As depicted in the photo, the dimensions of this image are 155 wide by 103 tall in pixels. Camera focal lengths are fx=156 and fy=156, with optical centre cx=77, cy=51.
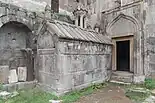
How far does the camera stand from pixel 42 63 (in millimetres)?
6105

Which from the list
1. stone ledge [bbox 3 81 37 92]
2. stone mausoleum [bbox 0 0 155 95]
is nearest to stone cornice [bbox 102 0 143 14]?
stone mausoleum [bbox 0 0 155 95]

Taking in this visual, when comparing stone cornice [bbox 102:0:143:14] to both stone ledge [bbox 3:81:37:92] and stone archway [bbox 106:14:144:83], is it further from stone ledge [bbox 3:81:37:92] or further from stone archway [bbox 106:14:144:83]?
stone ledge [bbox 3:81:37:92]

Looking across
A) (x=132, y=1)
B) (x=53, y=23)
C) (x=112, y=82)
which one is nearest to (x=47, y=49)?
(x=53, y=23)

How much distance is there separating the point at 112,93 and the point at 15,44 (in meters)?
5.43

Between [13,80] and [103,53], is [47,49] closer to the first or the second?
[13,80]

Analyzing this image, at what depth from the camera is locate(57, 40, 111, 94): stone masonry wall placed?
17.4 ft

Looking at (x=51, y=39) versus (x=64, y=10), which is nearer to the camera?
(x=51, y=39)

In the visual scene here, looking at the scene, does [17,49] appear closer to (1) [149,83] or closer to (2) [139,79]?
(2) [139,79]

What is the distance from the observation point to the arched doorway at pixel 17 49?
24.4 ft

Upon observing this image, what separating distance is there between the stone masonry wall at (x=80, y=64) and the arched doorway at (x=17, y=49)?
2585mm

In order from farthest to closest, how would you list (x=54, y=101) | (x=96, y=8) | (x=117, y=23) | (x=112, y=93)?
(x=96, y=8), (x=117, y=23), (x=112, y=93), (x=54, y=101)

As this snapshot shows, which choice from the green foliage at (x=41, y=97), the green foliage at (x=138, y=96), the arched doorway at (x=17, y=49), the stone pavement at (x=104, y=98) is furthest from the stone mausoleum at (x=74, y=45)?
the green foliage at (x=138, y=96)

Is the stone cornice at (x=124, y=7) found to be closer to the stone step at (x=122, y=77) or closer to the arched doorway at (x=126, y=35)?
the arched doorway at (x=126, y=35)

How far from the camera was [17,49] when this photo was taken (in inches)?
321
